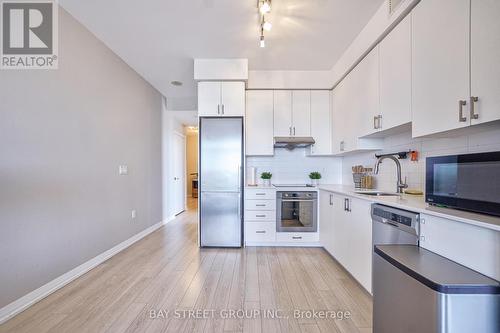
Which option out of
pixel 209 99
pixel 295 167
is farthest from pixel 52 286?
pixel 295 167

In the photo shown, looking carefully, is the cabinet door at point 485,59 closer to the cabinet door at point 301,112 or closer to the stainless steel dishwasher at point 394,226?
the stainless steel dishwasher at point 394,226

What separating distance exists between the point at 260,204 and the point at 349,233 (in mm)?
1341

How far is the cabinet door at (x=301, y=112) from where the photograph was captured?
3621 mm

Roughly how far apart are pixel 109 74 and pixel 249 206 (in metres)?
2.69

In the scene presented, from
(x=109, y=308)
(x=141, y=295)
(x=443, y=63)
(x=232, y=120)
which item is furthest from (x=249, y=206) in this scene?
(x=443, y=63)

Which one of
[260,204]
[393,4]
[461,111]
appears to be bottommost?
[260,204]

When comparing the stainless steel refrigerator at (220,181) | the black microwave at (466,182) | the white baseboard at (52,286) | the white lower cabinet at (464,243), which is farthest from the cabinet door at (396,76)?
the white baseboard at (52,286)

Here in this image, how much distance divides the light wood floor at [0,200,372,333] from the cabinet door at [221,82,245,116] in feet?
6.79

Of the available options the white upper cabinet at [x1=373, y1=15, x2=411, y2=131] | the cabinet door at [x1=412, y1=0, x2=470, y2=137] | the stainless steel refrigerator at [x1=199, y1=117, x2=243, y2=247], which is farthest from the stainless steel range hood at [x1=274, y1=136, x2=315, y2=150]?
the cabinet door at [x1=412, y1=0, x2=470, y2=137]

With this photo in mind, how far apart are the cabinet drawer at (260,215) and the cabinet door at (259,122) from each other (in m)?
0.95

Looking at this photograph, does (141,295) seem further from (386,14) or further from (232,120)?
(386,14)

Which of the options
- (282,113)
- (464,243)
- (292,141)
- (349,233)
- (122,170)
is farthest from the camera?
(282,113)

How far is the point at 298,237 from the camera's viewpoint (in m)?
3.29

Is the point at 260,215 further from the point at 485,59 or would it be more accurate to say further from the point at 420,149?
the point at 485,59
